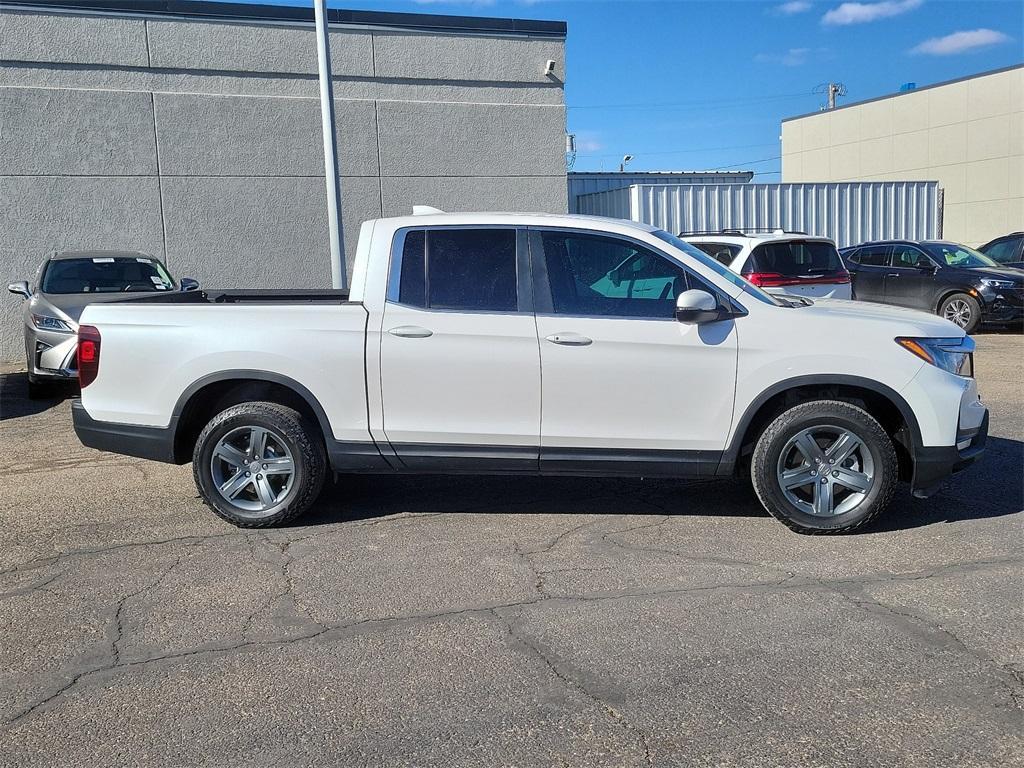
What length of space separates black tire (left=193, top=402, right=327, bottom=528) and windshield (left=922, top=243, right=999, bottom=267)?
13.5 meters

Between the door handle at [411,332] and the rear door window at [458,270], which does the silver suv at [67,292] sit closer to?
the rear door window at [458,270]

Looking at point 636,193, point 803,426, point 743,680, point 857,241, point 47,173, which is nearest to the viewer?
point 743,680

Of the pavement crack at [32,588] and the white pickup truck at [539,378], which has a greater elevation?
the white pickup truck at [539,378]

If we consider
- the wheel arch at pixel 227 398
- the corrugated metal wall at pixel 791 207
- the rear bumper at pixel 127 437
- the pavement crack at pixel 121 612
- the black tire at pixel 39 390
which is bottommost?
the pavement crack at pixel 121 612

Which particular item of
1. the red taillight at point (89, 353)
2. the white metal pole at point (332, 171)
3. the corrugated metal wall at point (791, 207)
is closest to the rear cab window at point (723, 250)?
the white metal pole at point (332, 171)

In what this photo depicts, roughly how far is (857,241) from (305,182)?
12.9m

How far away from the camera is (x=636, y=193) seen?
1817cm

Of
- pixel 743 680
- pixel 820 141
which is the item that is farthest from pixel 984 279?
pixel 820 141

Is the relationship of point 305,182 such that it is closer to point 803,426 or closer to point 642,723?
point 803,426

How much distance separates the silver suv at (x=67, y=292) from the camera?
9.67 meters

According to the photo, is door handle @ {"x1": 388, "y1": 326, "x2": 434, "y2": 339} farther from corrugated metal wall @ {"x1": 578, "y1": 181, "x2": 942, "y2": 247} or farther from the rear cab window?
corrugated metal wall @ {"x1": 578, "y1": 181, "x2": 942, "y2": 247}

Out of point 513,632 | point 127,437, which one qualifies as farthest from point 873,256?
point 513,632

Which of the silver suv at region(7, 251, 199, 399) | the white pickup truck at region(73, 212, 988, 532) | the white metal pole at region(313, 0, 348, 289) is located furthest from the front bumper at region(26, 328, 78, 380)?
the white pickup truck at region(73, 212, 988, 532)

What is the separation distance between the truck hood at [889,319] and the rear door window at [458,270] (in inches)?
68.6
